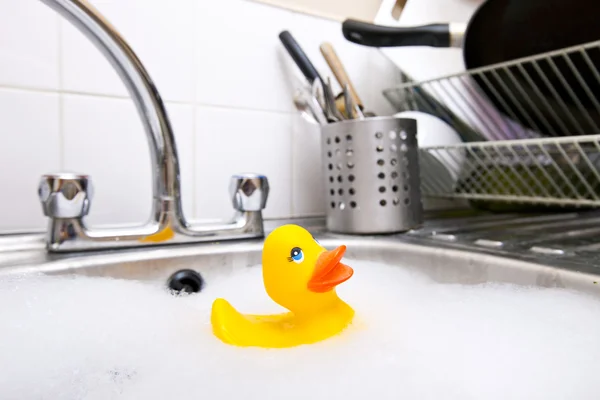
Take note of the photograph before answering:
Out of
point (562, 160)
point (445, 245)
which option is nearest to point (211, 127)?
point (445, 245)

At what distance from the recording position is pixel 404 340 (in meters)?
0.38

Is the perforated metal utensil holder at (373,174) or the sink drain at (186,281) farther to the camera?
the perforated metal utensil holder at (373,174)

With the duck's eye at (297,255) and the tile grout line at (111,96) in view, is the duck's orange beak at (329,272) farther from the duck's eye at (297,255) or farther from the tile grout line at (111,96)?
the tile grout line at (111,96)

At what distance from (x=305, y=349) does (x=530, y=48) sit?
65 centimetres

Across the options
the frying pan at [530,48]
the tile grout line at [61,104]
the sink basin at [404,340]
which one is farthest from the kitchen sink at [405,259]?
the frying pan at [530,48]

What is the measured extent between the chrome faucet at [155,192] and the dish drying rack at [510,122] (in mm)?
374

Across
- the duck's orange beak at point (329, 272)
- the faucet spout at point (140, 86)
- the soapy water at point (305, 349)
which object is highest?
the faucet spout at point (140, 86)

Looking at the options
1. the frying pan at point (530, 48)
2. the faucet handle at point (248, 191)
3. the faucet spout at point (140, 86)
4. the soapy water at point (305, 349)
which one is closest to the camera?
the soapy water at point (305, 349)

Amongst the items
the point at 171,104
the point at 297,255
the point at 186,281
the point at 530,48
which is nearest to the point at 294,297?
the point at 297,255

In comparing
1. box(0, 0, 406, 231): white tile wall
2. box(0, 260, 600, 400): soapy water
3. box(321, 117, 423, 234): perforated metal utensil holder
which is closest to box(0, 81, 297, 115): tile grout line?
box(0, 0, 406, 231): white tile wall

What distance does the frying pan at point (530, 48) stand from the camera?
70 cm

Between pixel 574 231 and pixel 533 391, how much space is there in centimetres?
49

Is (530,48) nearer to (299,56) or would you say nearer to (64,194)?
(299,56)

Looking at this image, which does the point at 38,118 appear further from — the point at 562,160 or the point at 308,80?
the point at 562,160
